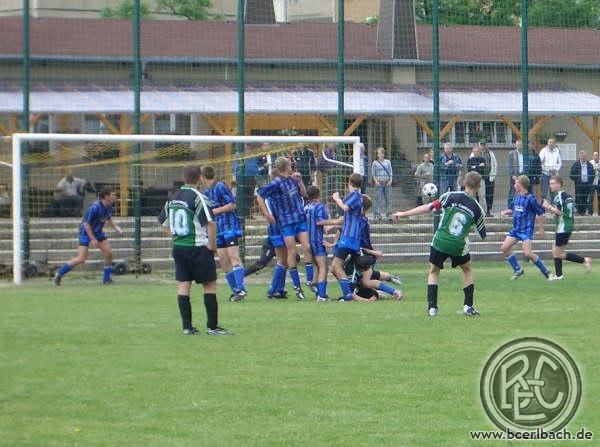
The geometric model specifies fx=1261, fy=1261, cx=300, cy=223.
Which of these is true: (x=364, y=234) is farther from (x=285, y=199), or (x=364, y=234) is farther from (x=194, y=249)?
(x=194, y=249)

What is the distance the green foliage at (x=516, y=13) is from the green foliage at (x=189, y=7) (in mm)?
18729

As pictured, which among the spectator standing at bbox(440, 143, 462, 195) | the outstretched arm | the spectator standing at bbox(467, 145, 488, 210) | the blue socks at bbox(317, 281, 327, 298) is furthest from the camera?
the spectator standing at bbox(467, 145, 488, 210)

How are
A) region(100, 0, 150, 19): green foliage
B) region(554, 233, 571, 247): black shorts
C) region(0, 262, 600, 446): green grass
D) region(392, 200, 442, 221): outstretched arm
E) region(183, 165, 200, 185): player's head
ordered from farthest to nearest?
region(100, 0, 150, 19): green foliage → region(554, 233, 571, 247): black shorts → region(392, 200, 442, 221): outstretched arm → region(183, 165, 200, 185): player's head → region(0, 262, 600, 446): green grass

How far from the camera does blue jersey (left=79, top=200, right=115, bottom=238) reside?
2173cm

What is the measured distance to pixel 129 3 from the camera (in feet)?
151

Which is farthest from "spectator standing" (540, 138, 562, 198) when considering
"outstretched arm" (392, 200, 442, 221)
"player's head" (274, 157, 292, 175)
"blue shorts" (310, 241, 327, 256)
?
"outstretched arm" (392, 200, 442, 221)

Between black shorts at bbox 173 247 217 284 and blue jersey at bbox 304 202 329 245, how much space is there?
5172mm

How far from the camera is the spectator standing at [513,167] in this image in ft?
87.3

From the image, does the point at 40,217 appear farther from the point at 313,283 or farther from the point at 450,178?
the point at 450,178

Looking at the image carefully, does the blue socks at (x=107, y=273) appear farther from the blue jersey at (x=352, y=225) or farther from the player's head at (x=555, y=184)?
the player's head at (x=555, y=184)

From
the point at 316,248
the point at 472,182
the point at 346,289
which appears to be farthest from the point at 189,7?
the point at 472,182

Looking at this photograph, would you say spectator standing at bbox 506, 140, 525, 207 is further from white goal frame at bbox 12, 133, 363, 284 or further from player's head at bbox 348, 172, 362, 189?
player's head at bbox 348, 172, 362, 189

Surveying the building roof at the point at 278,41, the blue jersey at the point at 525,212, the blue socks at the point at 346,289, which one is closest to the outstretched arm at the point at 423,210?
the blue socks at the point at 346,289

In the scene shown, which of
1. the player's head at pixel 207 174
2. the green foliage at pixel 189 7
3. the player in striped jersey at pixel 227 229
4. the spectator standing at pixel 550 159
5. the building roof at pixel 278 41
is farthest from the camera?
the green foliage at pixel 189 7
